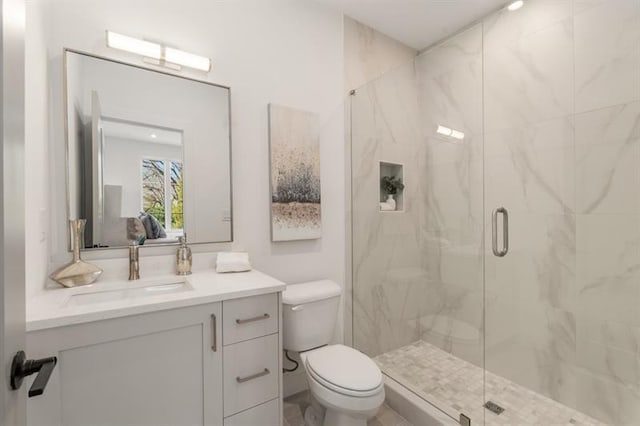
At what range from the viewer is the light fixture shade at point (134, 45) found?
143 centimetres

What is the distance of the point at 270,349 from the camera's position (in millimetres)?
1386

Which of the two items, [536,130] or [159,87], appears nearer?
[159,87]

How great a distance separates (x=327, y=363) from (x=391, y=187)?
1.34 m

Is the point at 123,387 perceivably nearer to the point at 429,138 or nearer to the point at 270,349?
the point at 270,349

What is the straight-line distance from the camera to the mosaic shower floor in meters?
1.69

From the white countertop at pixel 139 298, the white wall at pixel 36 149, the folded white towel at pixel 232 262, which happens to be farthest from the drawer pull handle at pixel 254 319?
the white wall at pixel 36 149

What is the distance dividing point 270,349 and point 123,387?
1.86 feet

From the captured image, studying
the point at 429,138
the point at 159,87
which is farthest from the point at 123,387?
the point at 429,138

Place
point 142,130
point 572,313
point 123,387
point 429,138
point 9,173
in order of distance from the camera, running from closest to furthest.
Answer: point 9,173
point 123,387
point 142,130
point 572,313
point 429,138

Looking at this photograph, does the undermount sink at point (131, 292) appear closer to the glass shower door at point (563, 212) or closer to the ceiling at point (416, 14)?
the glass shower door at point (563, 212)

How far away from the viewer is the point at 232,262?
1636 millimetres

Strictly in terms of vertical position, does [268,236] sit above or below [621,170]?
below

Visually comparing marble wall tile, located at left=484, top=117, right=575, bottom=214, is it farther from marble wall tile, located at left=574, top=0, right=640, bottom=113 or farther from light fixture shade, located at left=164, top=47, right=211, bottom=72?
light fixture shade, located at left=164, top=47, right=211, bottom=72

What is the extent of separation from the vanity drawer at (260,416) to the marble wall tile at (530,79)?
208 centimetres
